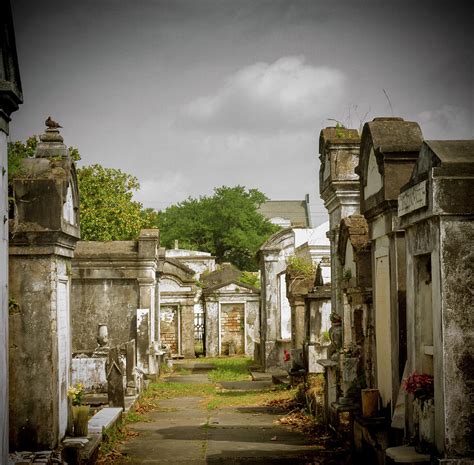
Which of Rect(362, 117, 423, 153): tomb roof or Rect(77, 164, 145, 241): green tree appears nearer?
Rect(362, 117, 423, 153): tomb roof

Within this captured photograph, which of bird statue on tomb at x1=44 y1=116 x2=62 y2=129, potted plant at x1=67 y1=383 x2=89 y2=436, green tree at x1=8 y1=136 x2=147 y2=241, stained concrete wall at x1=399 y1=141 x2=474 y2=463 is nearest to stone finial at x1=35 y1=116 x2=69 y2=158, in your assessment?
bird statue on tomb at x1=44 y1=116 x2=62 y2=129

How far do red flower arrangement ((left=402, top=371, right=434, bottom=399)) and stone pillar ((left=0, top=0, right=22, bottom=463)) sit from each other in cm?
308

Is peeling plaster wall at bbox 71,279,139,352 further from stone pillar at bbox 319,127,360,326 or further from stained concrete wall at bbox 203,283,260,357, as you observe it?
stained concrete wall at bbox 203,283,260,357

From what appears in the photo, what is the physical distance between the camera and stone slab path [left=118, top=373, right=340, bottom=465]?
9.44m

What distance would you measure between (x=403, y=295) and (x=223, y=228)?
5238 centimetres

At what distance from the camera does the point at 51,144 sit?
881 cm

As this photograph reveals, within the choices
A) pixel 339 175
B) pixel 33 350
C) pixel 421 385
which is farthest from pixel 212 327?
pixel 421 385

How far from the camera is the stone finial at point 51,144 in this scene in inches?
342

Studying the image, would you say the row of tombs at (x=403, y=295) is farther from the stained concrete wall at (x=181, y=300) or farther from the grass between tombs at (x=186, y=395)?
the stained concrete wall at (x=181, y=300)

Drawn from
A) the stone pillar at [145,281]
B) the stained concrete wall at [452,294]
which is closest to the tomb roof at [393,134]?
the stained concrete wall at [452,294]

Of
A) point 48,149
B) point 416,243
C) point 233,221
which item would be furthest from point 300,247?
point 233,221

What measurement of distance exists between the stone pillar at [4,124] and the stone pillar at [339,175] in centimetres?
609

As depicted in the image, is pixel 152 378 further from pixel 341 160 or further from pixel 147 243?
pixel 341 160

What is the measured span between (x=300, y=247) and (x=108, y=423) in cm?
1428
